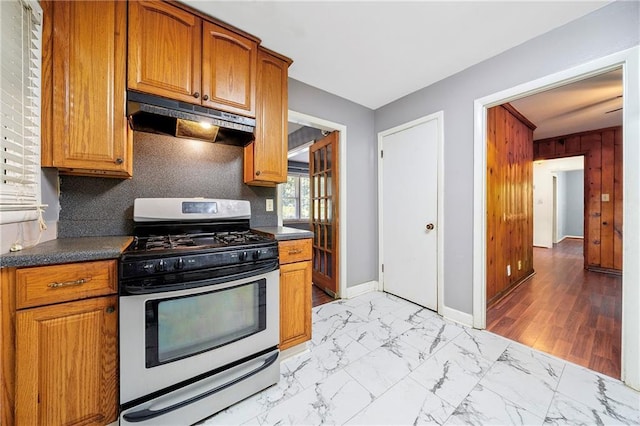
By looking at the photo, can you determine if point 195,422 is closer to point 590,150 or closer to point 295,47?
point 295,47

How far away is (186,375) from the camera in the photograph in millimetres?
1200

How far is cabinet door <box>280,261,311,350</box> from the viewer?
1678 millimetres

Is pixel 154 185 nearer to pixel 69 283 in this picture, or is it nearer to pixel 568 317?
pixel 69 283

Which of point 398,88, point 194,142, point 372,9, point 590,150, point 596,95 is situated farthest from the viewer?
point 590,150

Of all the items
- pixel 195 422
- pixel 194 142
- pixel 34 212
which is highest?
pixel 194 142

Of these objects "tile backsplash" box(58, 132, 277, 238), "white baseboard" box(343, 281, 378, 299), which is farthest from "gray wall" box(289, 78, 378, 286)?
"tile backsplash" box(58, 132, 277, 238)

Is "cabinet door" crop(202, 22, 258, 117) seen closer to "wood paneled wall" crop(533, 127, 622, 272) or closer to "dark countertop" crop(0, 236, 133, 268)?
"dark countertop" crop(0, 236, 133, 268)

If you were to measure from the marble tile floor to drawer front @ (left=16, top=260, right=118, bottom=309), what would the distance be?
902 millimetres

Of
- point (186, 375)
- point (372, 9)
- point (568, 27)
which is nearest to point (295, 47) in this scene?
point (372, 9)

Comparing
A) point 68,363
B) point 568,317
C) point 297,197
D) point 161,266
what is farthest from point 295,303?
point 297,197

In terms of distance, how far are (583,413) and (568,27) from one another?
2481mm

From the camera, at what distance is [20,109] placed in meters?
1.14

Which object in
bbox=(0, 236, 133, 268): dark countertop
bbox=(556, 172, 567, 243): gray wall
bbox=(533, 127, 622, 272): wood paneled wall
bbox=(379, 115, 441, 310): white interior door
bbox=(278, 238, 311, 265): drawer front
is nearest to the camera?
bbox=(0, 236, 133, 268): dark countertop

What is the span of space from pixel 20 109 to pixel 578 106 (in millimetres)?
5437
